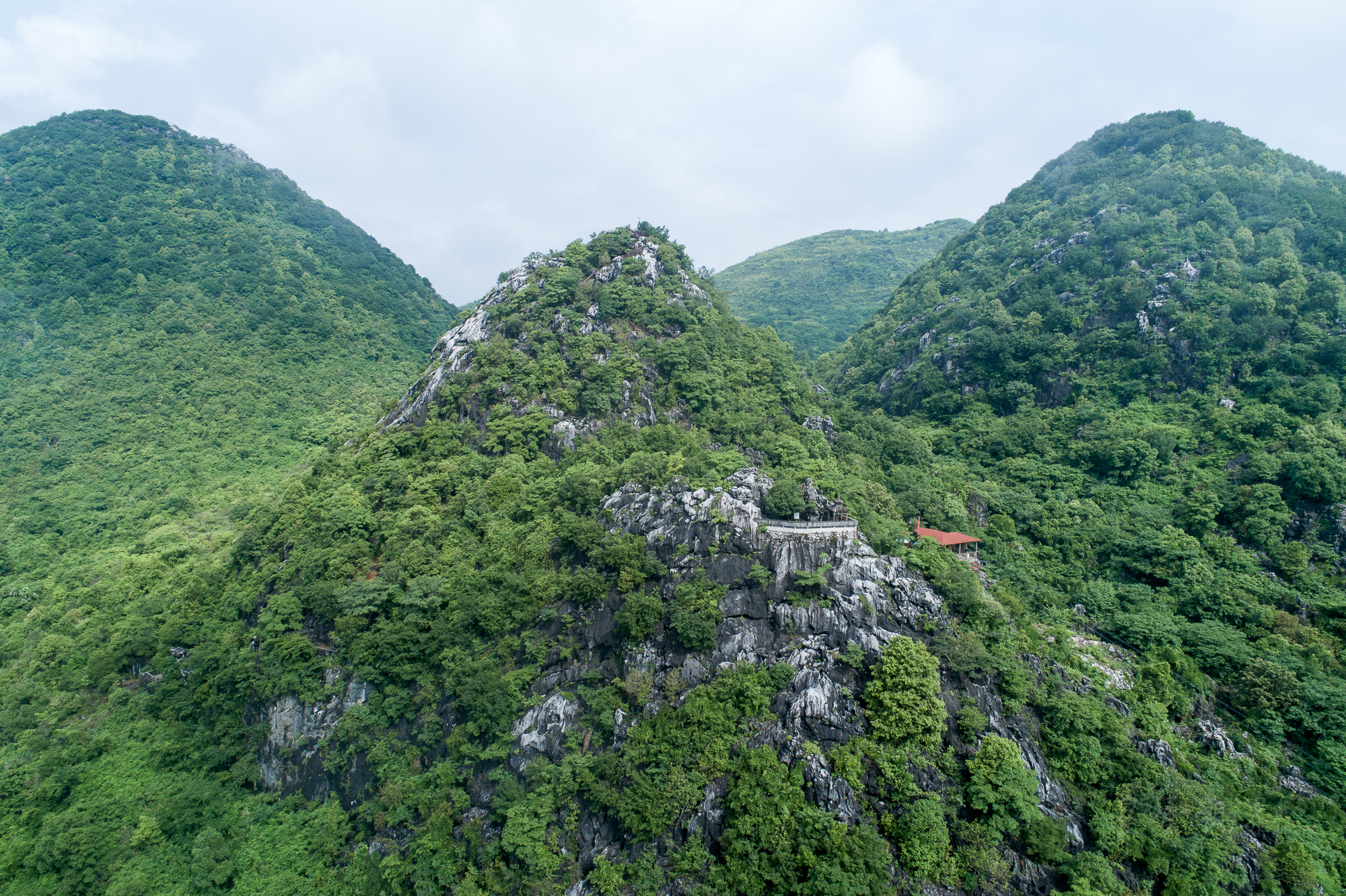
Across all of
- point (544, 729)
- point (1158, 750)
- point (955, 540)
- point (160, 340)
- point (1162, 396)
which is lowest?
point (1158, 750)

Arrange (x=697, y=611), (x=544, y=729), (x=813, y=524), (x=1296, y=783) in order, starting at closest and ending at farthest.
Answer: (x=1296, y=783) < (x=544, y=729) < (x=697, y=611) < (x=813, y=524)

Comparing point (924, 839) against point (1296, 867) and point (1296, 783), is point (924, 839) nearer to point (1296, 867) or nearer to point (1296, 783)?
point (1296, 867)

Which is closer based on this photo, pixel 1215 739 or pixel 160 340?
pixel 1215 739

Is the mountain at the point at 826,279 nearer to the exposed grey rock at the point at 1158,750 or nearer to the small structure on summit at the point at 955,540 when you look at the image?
the small structure on summit at the point at 955,540

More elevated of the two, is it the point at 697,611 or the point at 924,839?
the point at 697,611

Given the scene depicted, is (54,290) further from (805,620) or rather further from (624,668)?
(805,620)

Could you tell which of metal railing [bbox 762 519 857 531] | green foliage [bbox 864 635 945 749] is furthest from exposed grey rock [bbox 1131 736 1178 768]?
metal railing [bbox 762 519 857 531]

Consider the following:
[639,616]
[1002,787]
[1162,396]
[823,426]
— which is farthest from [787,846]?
[1162,396]

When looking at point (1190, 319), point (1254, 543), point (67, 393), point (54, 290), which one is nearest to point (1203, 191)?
point (1190, 319)
